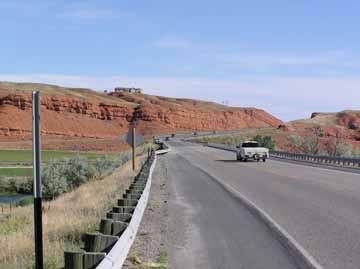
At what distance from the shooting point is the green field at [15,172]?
56909 mm

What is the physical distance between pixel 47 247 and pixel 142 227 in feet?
10.3

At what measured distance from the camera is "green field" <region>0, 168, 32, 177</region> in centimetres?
5691

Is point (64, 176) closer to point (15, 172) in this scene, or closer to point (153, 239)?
point (15, 172)

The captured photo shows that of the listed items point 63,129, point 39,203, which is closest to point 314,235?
point 39,203

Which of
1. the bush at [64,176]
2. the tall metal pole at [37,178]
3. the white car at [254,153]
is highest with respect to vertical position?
the tall metal pole at [37,178]

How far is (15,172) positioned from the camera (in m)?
60.0

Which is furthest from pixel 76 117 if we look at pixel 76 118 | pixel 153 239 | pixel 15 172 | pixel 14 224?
pixel 153 239

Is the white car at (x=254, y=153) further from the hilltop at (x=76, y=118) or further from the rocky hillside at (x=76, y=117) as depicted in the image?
the rocky hillside at (x=76, y=117)

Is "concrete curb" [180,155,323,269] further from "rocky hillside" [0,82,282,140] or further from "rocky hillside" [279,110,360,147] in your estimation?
"rocky hillside" [0,82,282,140]

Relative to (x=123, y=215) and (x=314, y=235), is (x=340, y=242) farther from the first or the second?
(x=123, y=215)

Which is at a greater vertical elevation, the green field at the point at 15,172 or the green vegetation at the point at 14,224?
the green vegetation at the point at 14,224

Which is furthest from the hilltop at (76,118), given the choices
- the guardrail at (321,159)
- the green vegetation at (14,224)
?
the green vegetation at (14,224)

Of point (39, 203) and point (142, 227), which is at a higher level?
point (39, 203)

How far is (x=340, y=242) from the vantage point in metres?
10.5
